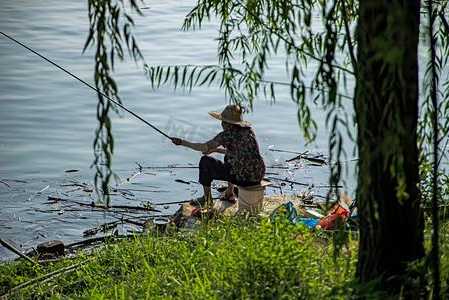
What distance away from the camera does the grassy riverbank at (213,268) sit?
457 cm

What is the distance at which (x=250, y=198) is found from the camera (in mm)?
8258

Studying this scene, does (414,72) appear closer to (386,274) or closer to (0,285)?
(386,274)

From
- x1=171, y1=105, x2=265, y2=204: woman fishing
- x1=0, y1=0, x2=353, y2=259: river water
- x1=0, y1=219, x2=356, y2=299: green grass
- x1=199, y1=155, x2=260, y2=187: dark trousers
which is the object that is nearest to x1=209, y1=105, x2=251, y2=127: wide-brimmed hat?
x1=171, y1=105, x2=265, y2=204: woman fishing

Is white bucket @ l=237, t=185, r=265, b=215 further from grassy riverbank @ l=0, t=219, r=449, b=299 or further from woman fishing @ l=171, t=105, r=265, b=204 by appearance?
grassy riverbank @ l=0, t=219, r=449, b=299

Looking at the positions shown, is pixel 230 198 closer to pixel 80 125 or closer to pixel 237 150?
pixel 237 150

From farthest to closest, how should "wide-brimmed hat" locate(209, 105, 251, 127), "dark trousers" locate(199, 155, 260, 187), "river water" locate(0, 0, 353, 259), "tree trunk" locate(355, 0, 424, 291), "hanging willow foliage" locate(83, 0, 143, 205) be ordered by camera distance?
"river water" locate(0, 0, 353, 259), "dark trousers" locate(199, 155, 260, 187), "wide-brimmed hat" locate(209, 105, 251, 127), "hanging willow foliage" locate(83, 0, 143, 205), "tree trunk" locate(355, 0, 424, 291)

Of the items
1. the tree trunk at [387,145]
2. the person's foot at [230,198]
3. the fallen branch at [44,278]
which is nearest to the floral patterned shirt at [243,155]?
the person's foot at [230,198]

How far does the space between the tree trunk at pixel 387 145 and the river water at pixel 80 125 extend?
15.8ft

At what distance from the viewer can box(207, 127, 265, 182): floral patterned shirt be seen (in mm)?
8484

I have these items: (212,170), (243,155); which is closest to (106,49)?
(243,155)

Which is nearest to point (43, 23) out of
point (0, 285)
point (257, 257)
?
point (0, 285)

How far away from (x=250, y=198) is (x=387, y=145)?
4.93 metres

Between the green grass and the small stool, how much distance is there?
1122 mm

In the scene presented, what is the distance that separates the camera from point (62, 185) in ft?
34.3
